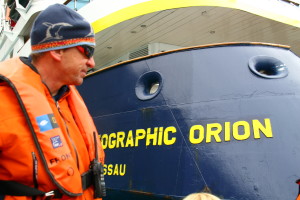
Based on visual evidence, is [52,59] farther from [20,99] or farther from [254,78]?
[254,78]

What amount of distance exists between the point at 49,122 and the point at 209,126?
223cm

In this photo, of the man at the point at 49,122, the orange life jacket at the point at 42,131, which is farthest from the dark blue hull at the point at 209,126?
the orange life jacket at the point at 42,131

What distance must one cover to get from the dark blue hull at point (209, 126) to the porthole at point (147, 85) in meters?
0.01

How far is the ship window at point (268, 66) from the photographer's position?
3.80 metres

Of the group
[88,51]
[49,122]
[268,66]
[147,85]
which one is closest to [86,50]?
[88,51]

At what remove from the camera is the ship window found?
380 cm

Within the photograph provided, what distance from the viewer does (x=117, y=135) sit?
170 inches

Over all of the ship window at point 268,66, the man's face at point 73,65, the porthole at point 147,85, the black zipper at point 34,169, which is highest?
the ship window at point 268,66

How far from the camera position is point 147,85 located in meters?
4.29

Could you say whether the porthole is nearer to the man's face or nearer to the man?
the man

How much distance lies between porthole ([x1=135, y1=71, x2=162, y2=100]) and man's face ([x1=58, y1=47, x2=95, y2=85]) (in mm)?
2379

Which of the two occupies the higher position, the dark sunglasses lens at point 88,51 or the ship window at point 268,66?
the ship window at point 268,66

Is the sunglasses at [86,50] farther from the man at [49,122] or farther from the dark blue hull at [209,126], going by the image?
the dark blue hull at [209,126]

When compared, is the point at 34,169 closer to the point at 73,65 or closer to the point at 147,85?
the point at 73,65
